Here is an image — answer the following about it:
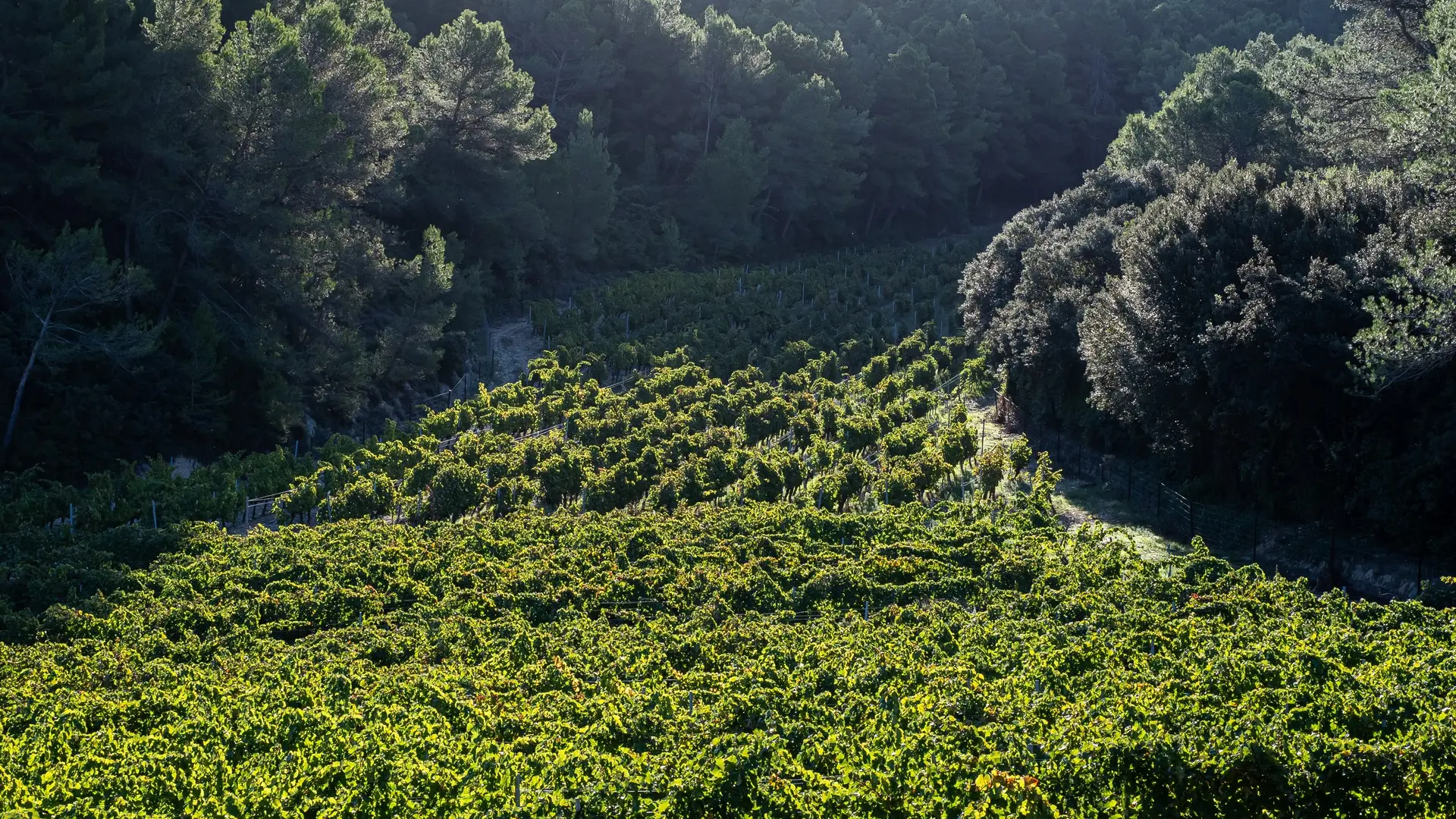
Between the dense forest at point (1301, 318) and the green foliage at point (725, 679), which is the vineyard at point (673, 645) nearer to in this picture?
the green foliage at point (725, 679)

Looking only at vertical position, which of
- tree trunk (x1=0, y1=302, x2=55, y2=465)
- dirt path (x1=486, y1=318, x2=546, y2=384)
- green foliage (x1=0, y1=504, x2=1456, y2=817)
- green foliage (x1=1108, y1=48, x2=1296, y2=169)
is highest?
green foliage (x1=1108, y1=48, x2=1296, y2=169)

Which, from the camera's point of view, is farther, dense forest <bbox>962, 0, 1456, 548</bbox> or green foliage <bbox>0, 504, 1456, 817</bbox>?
dense forest <bbox>962, 0, 1456, 548</bbox>

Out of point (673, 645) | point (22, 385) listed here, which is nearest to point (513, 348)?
point (22, 385)

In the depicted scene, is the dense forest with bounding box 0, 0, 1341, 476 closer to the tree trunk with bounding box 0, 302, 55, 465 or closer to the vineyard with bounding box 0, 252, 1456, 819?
the tree trunk with bounding box 0, 302, 55, 465

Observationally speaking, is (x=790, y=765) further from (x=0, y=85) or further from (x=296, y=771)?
(x=0, y=85)

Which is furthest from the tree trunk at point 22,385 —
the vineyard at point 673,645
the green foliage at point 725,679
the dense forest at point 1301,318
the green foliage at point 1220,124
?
the green foliage at point 1220,124

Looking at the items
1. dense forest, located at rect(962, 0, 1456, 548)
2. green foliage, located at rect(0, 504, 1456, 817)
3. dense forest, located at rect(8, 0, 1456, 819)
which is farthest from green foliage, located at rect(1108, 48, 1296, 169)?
green foliage, located at rect(0, 504, 1456, 817)
